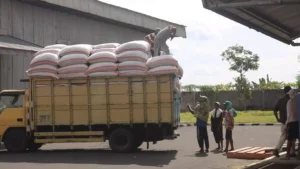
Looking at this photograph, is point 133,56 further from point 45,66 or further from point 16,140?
point 16,140

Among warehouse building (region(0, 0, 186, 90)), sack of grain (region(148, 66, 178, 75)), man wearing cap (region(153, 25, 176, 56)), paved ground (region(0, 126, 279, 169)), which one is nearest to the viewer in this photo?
paved ground (region(0, 126, 279, 169))

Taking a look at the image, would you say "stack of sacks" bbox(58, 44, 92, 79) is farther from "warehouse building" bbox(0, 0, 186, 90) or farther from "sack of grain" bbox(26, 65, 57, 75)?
"warehouse building" bbox(0, 0, 186, 90)

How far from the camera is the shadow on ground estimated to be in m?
14.2

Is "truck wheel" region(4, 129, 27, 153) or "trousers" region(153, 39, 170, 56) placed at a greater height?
"trousers" region(153, 39, 170, 56)

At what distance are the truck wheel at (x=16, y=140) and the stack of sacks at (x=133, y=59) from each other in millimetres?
3772

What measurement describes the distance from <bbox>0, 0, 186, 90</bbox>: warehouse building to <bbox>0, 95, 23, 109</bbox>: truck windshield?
3106 mm

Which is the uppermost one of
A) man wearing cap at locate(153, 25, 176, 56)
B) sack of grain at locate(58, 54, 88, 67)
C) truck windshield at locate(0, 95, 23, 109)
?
man wearing cap at locate(153, 25, 176, 56)

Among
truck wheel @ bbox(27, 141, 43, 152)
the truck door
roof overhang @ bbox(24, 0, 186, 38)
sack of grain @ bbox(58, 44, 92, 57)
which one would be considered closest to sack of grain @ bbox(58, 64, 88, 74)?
sack of grain @ bbox(58, 44, 92, 57)

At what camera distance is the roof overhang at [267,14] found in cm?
890

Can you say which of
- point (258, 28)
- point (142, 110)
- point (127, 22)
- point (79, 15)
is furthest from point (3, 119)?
point (127, 22)

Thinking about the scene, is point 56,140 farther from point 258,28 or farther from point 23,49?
point 258,28

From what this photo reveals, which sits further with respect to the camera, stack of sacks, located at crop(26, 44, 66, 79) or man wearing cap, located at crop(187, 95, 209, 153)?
man wearing cap, located at crop(187, 95, 209, 153)

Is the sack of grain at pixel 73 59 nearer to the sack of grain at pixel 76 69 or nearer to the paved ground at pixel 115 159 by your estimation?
the sack of grain at pixel 76 69

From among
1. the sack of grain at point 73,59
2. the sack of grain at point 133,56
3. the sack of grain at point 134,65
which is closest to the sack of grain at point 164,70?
the sack of grain at point 134,65
